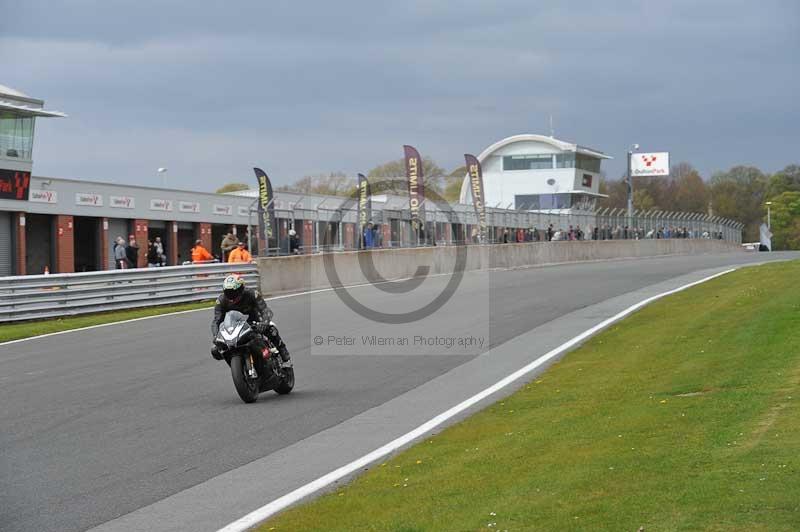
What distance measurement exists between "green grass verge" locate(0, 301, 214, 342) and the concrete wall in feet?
9.61

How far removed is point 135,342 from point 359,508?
1262cm

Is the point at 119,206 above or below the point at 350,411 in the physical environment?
above

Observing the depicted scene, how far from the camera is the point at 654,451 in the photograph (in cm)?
773

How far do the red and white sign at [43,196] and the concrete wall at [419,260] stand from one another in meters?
18.5

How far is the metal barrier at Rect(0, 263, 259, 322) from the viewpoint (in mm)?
23328

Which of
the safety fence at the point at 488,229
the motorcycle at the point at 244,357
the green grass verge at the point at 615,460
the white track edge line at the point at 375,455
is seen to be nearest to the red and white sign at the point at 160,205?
the safety fence at the point at 488,229

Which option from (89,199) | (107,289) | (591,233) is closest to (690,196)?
(591,233)

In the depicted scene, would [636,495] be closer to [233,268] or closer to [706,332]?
[706,332]

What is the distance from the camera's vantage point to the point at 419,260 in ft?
123

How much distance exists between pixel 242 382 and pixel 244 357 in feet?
1.26

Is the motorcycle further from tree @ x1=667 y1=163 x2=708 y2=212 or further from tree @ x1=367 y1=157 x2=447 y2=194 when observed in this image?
tree @ x1=667 y1=163 x2=708 y2=212

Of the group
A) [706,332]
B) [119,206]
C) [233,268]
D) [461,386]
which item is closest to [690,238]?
[119,206]

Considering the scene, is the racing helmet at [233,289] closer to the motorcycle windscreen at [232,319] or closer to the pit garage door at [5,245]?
the motorcycle windscreen at [232,319]

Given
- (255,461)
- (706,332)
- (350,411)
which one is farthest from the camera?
(706,332)
